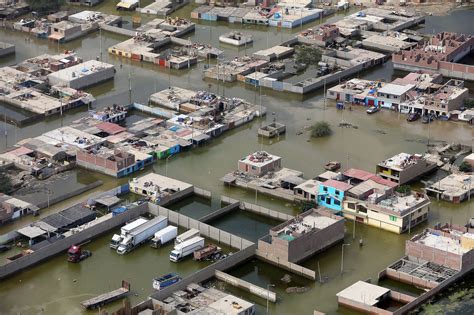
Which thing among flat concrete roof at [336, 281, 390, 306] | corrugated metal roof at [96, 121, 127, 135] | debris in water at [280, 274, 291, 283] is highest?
corrugated metal roof at [96, 121, 127, 135]

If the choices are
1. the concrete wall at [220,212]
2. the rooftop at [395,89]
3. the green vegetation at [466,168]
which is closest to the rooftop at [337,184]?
the concrete wall at [220,212]

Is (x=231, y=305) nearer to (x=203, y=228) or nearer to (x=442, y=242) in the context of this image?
(x=203, y=228)

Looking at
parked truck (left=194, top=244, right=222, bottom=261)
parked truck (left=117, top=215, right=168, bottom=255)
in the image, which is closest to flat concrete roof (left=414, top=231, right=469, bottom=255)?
parked truck (left=194, top=244, right=222, bottom=261)

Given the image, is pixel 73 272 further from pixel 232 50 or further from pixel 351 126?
pixel 232 50

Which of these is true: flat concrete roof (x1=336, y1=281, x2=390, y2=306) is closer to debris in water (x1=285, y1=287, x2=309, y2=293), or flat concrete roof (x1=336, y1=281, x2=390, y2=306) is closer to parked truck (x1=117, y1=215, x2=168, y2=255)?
Answer: debris in water (x1=285, y1=287, x2=309, y2=293)

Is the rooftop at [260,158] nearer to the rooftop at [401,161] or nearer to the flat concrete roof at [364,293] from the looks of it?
the rooftop at [401,161]

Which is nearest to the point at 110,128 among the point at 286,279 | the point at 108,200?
the point at 108,200
